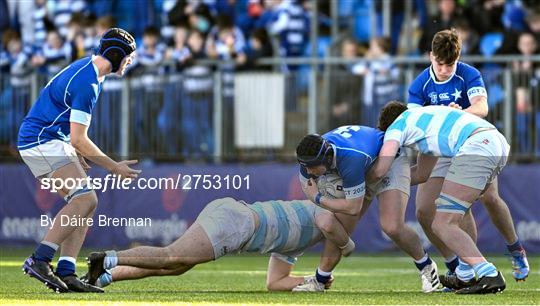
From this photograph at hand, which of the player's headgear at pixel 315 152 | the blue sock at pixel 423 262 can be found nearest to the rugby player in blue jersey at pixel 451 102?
the blue sock at pixel 423 262

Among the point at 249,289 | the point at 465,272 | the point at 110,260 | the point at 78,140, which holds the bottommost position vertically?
the point at 249,289

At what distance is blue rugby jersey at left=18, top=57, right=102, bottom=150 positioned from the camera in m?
12.5

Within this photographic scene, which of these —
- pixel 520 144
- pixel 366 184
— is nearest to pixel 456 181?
pixel 366 184

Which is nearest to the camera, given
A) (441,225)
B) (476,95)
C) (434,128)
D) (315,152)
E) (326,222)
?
(315,152)

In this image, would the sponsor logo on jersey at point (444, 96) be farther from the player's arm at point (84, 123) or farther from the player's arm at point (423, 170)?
the player's arm at point (84, 123)

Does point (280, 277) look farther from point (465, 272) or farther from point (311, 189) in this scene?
point (465, 272)

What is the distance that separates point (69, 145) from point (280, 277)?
2204 millimetres

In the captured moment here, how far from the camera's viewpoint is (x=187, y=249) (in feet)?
40.8

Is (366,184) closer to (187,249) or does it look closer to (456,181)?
(456,181)

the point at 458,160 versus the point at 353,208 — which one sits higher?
the point at 458,160

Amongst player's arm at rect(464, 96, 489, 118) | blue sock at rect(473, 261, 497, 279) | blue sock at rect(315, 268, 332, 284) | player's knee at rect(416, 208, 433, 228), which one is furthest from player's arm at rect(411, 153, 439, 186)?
blue sock at rect(473, 261, 497, 279)

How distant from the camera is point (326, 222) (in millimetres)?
12688

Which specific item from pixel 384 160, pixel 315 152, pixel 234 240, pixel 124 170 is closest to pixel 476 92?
pixel 384 160

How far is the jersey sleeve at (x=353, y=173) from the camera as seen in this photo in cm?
1233
